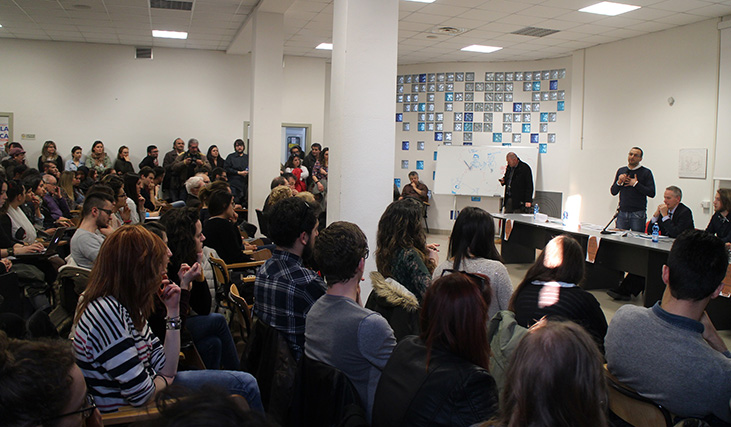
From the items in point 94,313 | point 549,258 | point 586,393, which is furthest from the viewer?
point 549,258

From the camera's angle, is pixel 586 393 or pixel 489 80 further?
pixel 489 80

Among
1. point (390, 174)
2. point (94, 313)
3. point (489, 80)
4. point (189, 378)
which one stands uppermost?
point (489, 80)

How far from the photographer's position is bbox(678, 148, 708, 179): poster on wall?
322 inches

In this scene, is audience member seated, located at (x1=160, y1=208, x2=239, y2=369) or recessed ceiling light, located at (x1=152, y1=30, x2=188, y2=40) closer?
audience member seated, located at (x1=160, y1=208, x2=239, y2=369)

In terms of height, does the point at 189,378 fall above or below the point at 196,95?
below

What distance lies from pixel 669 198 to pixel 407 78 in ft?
24.5

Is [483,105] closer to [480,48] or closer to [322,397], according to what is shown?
[480,48]

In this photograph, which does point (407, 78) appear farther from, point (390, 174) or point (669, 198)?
point (390, 174)

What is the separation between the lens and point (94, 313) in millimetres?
2037

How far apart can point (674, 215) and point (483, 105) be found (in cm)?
630

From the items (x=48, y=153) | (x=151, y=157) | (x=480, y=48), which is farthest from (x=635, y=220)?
(x=48, y=153)

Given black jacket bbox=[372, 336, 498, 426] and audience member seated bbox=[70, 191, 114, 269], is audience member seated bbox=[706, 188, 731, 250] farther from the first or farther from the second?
audience member seated bbox=[70, 191, 114, 269]

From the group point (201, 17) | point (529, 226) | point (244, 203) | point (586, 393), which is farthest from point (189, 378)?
point (244, 203)

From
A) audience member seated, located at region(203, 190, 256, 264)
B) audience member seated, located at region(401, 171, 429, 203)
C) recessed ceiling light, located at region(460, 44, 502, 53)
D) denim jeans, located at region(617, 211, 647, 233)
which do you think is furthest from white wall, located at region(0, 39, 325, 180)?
audience member seated, located at region(203, 190, 256, 264)
